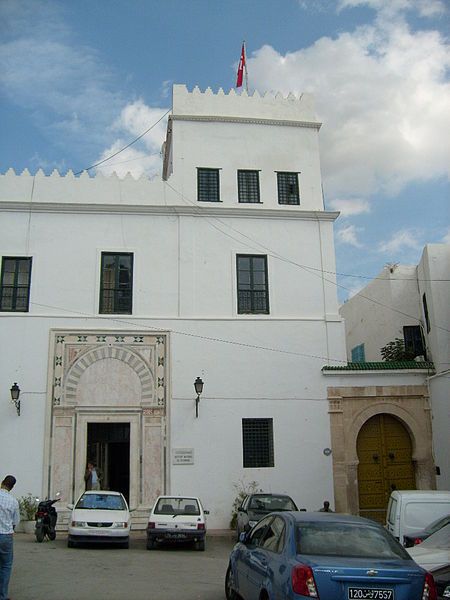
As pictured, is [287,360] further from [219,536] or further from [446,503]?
[446,503]

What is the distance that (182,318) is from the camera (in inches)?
791

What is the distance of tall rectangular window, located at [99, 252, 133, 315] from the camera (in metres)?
20.1

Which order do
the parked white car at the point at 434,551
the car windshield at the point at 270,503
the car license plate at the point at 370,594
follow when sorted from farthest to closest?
the car windshield at the point at 270,503 < the parked white car at the point at 434,551 < the car license plate at the point at 370,594

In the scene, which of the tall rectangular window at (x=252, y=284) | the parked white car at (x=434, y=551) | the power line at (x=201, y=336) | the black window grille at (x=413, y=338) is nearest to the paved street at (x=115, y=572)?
the parked white car at (x=434, y=551)

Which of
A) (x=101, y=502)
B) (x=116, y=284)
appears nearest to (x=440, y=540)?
(x=101, y=502)

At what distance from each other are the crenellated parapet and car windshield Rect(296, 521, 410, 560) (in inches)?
662

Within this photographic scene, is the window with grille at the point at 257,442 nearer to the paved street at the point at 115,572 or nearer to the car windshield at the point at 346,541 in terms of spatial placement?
the paved street at the point at 115,572

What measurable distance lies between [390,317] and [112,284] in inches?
461

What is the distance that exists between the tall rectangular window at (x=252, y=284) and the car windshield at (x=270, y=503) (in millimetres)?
6001

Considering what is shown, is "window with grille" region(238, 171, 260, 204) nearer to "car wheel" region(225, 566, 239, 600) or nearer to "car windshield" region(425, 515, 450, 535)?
"car windshield" region(425, 515, 450, 535)

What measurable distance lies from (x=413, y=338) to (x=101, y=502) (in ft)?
46.8

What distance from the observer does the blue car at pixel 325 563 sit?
6.37 metres

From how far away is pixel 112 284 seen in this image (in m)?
20.3

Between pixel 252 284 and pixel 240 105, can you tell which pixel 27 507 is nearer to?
pixel 252 284
